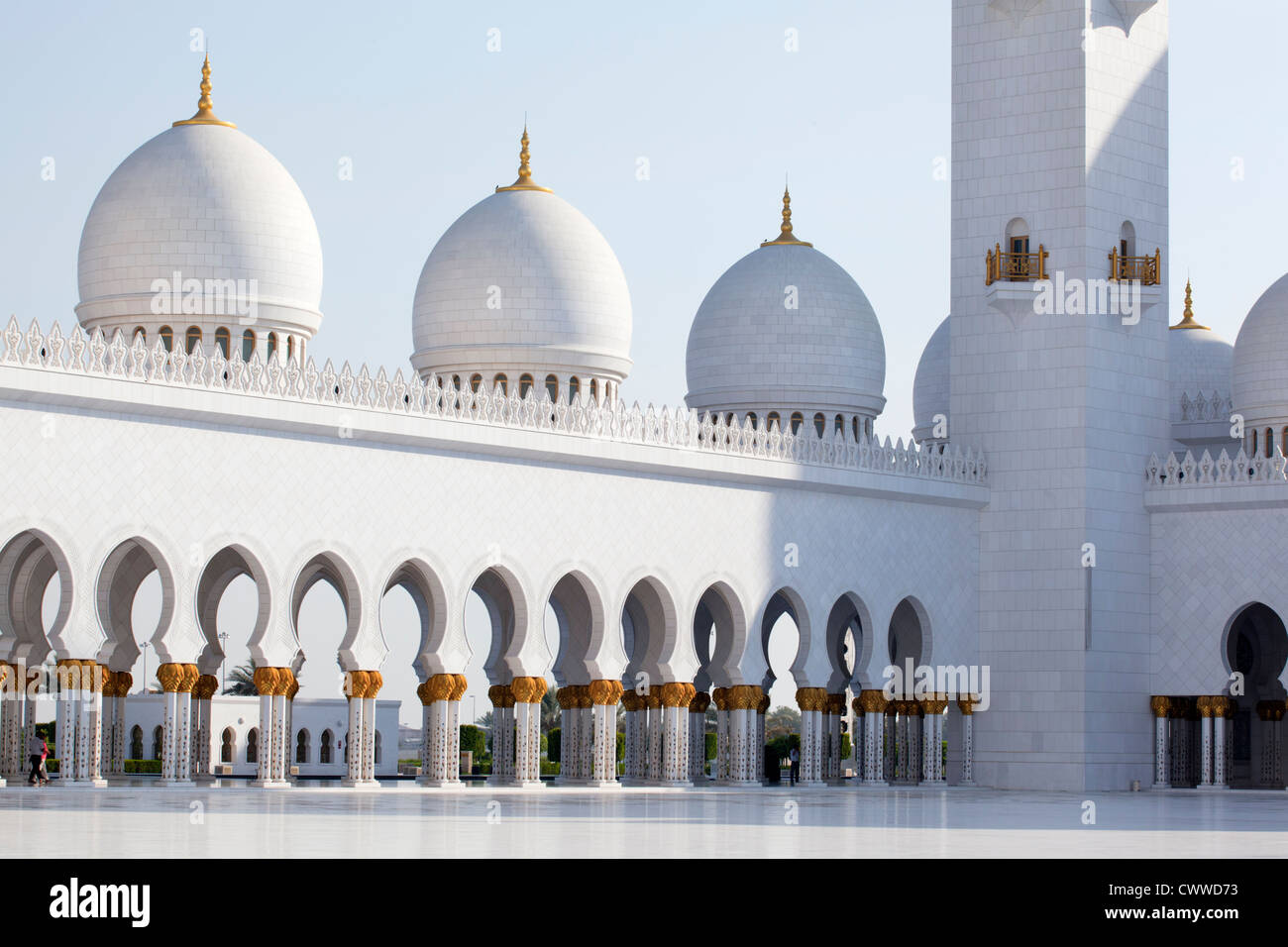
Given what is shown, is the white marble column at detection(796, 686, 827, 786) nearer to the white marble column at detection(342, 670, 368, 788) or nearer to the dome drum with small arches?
the white marble column at detection(342, 670, 368, 788)

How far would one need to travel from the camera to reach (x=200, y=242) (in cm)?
2283

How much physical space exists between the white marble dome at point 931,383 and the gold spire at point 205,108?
13165 mm

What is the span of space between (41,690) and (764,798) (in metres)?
7.83

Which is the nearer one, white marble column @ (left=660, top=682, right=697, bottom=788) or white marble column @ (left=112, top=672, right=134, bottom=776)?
white marble column @ (left=112, top=672, right=134, bottom=776)

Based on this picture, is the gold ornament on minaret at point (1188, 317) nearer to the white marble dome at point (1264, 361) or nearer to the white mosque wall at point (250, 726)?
the white marble dome at point (1264, 361)

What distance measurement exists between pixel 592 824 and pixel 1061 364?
1316 centimetres

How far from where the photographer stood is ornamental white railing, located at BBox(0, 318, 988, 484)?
63.1 feet

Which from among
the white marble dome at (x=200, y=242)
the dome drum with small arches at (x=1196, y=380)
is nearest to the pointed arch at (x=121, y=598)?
the white marble dome at (x=200, y=242)

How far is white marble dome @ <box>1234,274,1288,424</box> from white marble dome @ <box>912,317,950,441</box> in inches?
227

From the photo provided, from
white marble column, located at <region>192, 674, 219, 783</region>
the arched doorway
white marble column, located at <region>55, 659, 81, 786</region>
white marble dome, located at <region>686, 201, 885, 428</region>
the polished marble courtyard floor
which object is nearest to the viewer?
the polished marble courtyard floor

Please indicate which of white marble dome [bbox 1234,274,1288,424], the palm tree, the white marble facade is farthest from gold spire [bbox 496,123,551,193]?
the palm tree

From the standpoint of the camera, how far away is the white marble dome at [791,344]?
28.5 meters

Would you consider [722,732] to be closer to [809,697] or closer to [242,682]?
[809,697]
